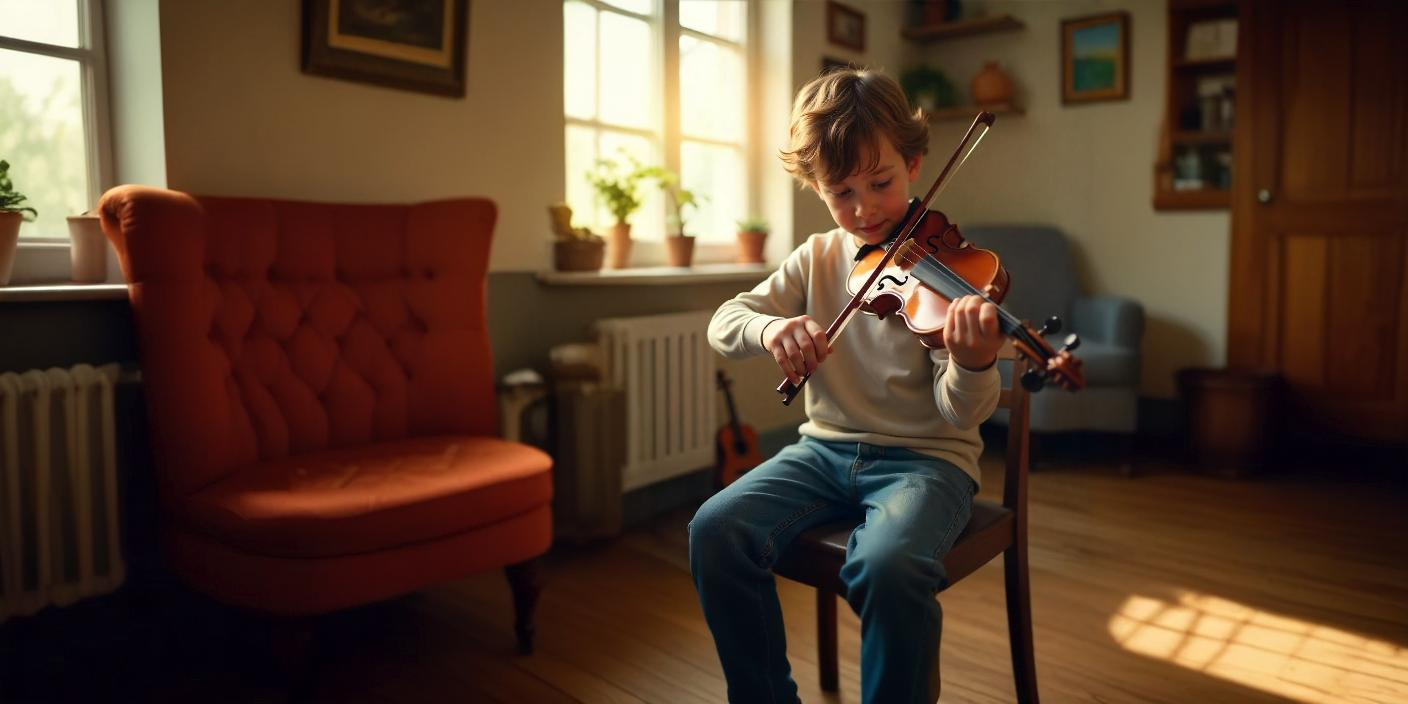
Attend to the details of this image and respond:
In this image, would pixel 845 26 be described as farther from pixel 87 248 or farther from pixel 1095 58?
pixel 87 248

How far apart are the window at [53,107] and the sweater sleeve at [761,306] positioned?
1.40 metres

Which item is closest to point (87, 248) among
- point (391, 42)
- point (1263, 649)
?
point (391, 42)

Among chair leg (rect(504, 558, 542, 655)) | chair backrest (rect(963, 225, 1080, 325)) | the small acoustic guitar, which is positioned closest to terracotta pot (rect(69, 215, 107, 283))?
chair leg (rect(504, 558, 542, 655))

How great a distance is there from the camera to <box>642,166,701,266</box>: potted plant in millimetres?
2912

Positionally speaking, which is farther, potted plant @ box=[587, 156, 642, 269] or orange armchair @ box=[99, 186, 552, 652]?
potted plant @ box=[587, 156, 642, 269]

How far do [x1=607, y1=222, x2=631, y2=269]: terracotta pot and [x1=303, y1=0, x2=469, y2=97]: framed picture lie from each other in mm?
633

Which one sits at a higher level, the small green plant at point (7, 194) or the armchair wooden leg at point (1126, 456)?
the small green plant at point (7, 194)

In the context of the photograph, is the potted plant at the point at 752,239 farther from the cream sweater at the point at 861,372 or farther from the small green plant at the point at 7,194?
the small green plant at the point at 7,194

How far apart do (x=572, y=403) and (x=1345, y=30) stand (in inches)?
116

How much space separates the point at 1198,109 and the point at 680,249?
86.6 inches

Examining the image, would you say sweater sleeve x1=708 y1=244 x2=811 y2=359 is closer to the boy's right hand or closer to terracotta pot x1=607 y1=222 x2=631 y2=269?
the boy's right hand

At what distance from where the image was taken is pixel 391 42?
2.22 meters

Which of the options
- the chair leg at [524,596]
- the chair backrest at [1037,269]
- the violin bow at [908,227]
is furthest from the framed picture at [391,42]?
the chair backrest at [1037,269]

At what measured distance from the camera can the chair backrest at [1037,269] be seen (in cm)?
382
